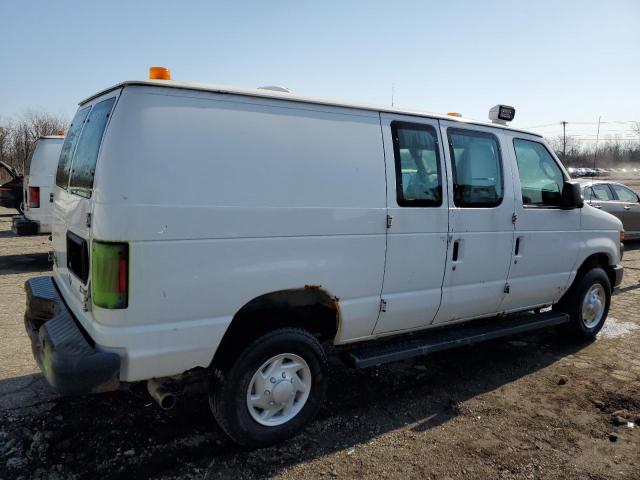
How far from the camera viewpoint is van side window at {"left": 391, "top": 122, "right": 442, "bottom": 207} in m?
3.76

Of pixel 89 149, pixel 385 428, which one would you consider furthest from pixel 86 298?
pixel 385 428

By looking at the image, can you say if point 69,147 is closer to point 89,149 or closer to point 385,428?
point 89,149

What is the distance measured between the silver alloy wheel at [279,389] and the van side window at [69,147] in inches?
78.5

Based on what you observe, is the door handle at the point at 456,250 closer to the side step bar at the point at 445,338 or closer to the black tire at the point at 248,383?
the side step bar at the point at 445,338

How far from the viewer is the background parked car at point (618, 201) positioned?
11.9 metres

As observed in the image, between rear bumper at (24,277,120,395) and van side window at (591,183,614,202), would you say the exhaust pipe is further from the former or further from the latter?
van side window at (591,183,614,202)

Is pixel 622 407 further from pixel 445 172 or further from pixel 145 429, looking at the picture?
pixel 145 429

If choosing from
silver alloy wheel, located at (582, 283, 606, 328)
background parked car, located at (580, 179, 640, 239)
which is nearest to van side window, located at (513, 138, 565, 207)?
silver alloy wheel, located at (582, 283, 606, 328)

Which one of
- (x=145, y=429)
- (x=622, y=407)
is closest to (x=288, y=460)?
(x=145, y=429)

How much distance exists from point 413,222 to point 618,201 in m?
10.8

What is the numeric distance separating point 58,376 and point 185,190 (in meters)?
1.22

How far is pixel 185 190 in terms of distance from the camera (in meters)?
2.83

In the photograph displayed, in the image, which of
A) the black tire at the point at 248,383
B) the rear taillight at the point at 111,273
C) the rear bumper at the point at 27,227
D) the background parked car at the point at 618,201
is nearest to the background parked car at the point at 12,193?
the rear bumper at the point at 27,227

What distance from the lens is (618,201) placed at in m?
12.3
